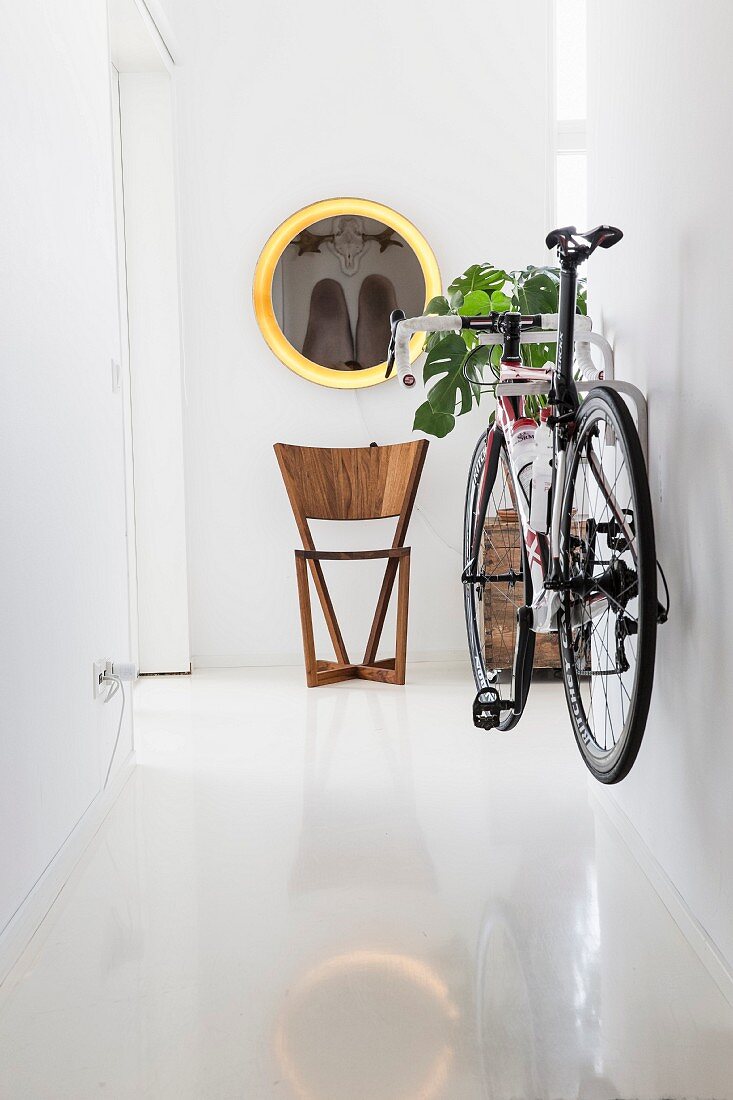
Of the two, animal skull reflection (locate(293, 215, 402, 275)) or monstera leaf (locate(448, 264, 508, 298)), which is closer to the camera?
monstera leaf (locate(448, 264, 508, 298))

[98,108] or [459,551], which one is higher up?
[98,108]

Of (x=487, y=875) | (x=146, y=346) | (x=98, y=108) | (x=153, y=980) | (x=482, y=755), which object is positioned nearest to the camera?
(x=153, y=980)

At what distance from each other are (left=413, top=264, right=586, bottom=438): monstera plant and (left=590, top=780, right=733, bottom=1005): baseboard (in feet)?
5.29

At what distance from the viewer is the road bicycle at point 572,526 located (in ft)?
4.66

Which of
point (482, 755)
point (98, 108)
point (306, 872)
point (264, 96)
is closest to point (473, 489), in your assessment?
point (482, 755)

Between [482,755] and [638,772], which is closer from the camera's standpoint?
[638,772]

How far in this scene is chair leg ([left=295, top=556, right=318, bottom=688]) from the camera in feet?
11.3

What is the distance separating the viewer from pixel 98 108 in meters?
2.35

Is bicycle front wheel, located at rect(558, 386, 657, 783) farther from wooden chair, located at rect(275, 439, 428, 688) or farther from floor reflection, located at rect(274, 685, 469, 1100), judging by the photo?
wooden chair, located at rect(275, 439, 428, 688)

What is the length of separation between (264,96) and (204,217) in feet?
1.69

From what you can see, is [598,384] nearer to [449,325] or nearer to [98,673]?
[449,325]

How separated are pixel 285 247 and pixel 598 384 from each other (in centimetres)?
246

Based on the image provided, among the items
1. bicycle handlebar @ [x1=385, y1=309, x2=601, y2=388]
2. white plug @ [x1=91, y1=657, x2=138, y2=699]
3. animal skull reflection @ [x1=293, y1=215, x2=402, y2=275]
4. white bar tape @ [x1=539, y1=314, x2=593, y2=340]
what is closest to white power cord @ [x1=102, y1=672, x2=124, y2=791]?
white plug @ [x1=91, y1=657, x2=138, y2=699]

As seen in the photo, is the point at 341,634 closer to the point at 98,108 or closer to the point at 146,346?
the point at 146,346
